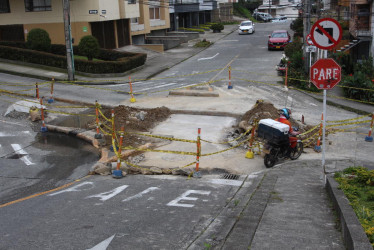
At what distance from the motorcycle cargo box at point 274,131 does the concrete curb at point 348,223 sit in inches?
131

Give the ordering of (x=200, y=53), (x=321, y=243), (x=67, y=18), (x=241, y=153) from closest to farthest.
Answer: (x=321, y=243), (x=241, y=153), (x=67, y=18), (x=200, y=53)

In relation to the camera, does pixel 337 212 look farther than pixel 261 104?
No

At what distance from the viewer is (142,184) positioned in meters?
10.1

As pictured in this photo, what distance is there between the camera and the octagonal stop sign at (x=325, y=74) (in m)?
8.89

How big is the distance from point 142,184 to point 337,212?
4592mm

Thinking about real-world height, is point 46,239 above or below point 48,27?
below

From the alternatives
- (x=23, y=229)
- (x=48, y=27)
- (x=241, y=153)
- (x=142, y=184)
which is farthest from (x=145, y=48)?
(x=23, y=229)

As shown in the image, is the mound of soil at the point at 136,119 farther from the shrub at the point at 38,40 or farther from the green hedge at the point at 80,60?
the shrub at the point at 38,40

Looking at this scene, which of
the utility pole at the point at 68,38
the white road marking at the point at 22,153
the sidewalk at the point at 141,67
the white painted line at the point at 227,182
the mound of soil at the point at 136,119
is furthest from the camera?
the sidewalk at the point at 141,67

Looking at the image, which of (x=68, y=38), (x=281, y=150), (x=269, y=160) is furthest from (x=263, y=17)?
(x=269, y=160)

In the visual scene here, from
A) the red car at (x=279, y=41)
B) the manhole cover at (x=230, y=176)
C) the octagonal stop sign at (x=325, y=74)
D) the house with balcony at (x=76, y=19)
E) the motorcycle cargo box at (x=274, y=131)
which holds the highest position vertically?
the house with balcony at (x=76, y=19)

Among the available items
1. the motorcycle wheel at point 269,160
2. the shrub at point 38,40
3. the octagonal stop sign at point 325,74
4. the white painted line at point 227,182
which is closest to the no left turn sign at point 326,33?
the octagonal stop sign at point 325,74

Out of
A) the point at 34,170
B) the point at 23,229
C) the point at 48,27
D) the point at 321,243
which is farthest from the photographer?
the point at 48,27

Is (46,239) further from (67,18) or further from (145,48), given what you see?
(145,48)
